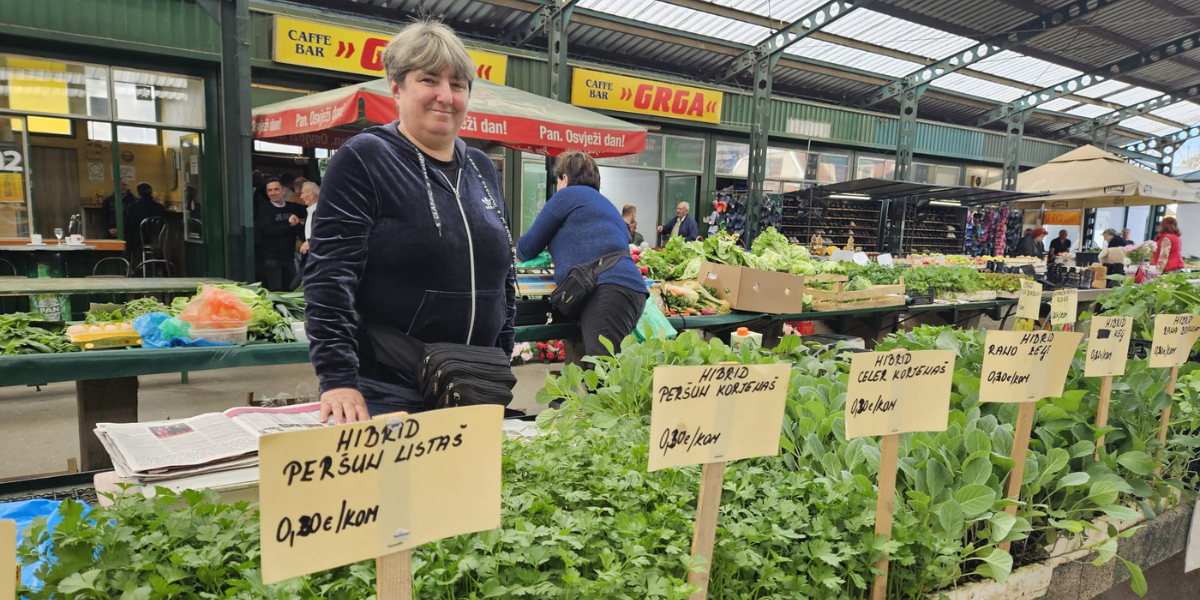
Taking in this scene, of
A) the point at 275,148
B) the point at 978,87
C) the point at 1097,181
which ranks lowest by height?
the point at 275,148

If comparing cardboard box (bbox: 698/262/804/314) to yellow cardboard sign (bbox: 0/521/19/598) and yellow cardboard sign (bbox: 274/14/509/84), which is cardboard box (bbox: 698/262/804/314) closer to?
yellow cardboard sign (bbox: 0/521/19/598)

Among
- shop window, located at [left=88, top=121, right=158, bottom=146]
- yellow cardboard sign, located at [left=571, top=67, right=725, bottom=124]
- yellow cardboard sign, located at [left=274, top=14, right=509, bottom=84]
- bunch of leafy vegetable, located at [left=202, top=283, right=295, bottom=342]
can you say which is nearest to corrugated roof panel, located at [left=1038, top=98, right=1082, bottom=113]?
yellow cardboard sign, located at [left=571, top=67, right=725, bottom=124]

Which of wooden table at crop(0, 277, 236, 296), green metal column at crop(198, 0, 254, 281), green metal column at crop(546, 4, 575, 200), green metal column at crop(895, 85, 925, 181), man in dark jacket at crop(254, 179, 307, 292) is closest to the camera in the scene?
wooden table at crop(0, 277, 236, 296)

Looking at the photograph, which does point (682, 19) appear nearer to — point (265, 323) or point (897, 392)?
point (265, 323)

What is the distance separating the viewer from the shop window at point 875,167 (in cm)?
1566

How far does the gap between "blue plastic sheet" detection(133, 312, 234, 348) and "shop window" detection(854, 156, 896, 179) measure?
592 inches

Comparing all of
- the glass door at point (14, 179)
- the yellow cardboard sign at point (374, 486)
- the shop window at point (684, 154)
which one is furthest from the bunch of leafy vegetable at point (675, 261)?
the shop window at point (684, 154)

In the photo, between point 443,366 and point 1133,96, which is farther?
point 1133,96

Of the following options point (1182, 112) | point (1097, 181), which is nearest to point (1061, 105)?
point (1182, 112)

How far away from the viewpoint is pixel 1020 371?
1.48 m

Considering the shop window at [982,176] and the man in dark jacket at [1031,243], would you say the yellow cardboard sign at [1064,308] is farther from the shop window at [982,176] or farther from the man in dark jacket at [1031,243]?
the shop window at [982,176]

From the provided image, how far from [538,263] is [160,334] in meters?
1.69

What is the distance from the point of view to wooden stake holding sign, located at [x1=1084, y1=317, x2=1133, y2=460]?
171cm

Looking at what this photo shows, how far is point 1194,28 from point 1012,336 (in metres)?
17.0
